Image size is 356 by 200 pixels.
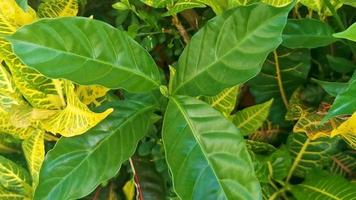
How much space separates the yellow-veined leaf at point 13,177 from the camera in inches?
34.1

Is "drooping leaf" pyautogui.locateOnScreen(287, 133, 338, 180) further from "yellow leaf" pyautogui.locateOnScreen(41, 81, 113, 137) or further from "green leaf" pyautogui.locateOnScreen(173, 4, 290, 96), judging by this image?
"yellow leaf" pyautogui.locateOnScreen(41, 81, 113, 137)

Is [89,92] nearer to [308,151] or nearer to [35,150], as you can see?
[35,150]

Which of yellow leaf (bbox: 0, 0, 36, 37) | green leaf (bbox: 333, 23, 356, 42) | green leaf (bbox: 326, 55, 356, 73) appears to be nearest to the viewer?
green leaf (bbox: 333, 23, 356, 42)

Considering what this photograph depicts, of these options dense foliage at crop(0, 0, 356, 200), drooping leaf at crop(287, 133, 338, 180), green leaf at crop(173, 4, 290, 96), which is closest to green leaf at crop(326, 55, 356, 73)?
dense foliage at crop(0, 0, 356, 200)

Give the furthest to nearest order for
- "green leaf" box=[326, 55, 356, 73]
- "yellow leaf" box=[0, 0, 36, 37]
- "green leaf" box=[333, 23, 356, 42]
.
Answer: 1. "green leaf" box=[326, 55, 356, 73]
2. "yellow leaf" box=[0, 0, 36, 37]
3. "green leaf" box=[333, 23, 356, 42]

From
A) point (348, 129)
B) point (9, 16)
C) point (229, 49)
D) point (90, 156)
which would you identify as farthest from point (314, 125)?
point (9, 16)

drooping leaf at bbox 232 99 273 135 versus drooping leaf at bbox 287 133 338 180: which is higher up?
drooping leaf at bbox 232 99 273 135

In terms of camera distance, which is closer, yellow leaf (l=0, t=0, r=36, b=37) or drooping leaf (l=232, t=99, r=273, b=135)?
yellow leaf (l=0, t=0, r=36, b=37)

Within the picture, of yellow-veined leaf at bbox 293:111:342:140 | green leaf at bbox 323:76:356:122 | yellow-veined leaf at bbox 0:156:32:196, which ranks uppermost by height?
green leaf at bbox 323:76:356:122

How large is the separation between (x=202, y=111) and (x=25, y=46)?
224mm

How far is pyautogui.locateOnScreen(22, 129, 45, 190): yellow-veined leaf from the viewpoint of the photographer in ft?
2.71

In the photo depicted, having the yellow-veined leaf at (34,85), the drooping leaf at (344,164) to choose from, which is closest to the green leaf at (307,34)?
the drooping leaf at (344,164)

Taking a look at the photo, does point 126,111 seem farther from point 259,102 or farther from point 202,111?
point 259,102

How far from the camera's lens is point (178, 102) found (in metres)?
0.73
